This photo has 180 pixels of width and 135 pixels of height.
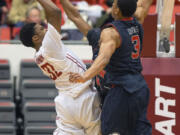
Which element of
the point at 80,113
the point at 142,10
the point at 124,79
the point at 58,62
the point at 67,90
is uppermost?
the point at 142,10

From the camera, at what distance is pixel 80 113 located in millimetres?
6160

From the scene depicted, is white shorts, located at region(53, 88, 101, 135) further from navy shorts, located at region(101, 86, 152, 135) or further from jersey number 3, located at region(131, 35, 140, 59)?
jersey number 3, located at region(131, 35, 140, 59)

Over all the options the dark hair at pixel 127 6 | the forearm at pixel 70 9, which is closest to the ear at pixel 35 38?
the forearm at pixel 70 9

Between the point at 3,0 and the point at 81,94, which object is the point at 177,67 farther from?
the point at 3,0

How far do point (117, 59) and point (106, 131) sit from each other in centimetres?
66

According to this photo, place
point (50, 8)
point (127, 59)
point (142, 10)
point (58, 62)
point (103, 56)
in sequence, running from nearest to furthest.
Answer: point (103, 56) < point (127, 59) < point (50, 8) < point (58, 62) < point (142, 10)

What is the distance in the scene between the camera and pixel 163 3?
23.5ft

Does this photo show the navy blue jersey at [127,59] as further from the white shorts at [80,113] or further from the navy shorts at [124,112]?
the white shorts at [80,113]

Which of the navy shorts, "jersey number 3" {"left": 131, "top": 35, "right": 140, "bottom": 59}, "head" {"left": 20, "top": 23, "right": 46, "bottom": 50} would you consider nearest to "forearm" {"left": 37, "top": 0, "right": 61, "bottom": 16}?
"head" {"left": 20, "top": 23, "right": 46, "bottom": 50}

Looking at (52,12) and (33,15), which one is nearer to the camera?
(52,12)

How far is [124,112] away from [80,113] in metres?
0.57

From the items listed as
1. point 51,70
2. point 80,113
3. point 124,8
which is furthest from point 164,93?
point 124,8

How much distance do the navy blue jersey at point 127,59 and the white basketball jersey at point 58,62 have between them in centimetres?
43

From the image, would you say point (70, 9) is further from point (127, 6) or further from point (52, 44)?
point (127, 6)
